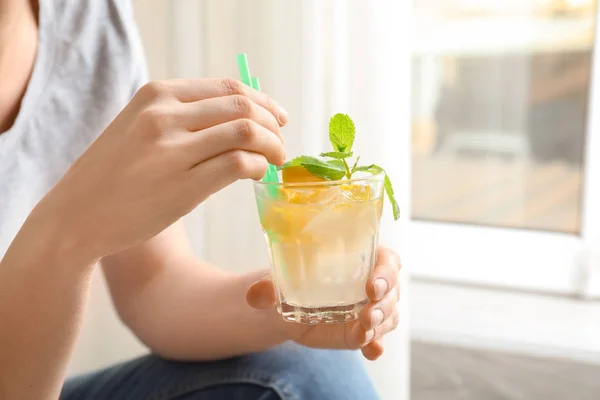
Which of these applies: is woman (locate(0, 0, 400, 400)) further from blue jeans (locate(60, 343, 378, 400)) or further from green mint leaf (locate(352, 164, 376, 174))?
green mint leaf (locate(352, 164, 376, 174))

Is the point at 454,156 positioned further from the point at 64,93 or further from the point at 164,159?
the point at 164,159

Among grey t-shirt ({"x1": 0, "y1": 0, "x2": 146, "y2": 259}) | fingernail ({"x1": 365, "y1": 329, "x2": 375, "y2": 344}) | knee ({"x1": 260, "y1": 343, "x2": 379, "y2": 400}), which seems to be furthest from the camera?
grey t-shirt ({"x1": 0, "y1": 0, "x2": 146, "y2": 259})

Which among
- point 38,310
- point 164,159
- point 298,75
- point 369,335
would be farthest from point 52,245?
point 298,75

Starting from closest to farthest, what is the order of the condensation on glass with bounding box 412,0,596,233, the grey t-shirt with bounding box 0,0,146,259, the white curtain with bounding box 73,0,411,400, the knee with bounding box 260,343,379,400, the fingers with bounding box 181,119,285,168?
the fingers with bounding box 181,119,285,168 → the knee with bounding box 260,343,379,400 → the grey t-shirt with bounding box 0,0,146,259 → the white curtain with bounding box 73,0,411,400 → the condensation on glass with bounding box 412,0,596,233

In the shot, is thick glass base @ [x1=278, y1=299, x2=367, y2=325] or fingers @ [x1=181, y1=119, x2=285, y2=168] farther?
thick glass base @ [x1=278, y1=299, x2=367, y2=325]

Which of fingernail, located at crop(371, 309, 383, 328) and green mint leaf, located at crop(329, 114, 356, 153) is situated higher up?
green mint leaf, located at crop(329, 114, 356, 153)

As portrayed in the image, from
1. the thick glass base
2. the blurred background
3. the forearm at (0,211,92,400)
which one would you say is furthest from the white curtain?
the forearm at (0,211,92,400)

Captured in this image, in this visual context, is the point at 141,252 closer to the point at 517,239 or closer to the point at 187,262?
the point at 187,262

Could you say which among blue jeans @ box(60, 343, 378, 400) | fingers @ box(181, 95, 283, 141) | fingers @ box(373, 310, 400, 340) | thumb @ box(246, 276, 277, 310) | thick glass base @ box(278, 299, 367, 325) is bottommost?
blue jeans @ box(60, 343, 378, 400)
